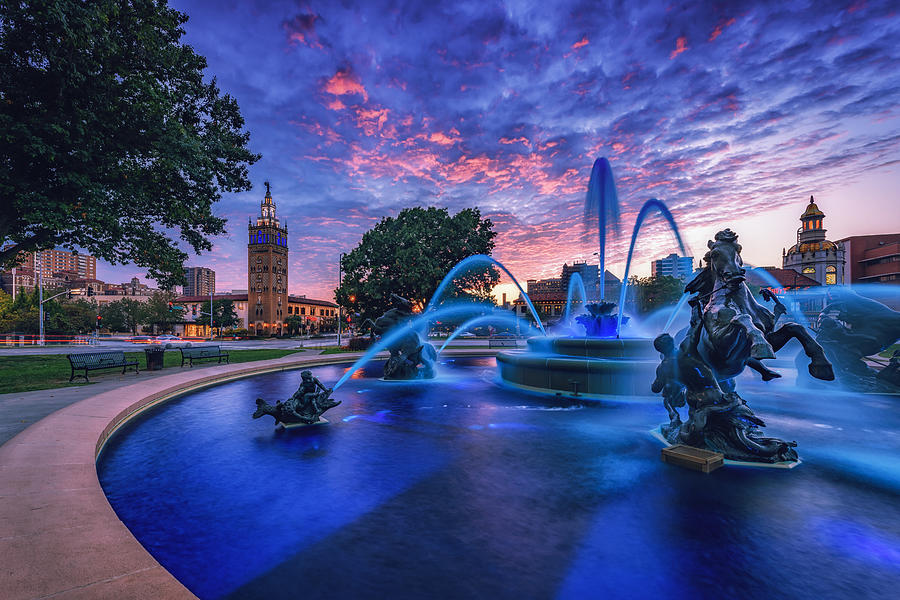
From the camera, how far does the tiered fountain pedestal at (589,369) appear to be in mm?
11241

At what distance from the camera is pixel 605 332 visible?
14.7 meters

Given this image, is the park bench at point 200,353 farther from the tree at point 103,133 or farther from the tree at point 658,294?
the tree at point 658,294

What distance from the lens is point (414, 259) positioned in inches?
1324

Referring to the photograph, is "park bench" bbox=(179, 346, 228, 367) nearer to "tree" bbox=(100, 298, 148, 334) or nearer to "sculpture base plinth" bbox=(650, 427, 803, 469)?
"sculpture base plinth" bbox=(650, 427, 803, 469)

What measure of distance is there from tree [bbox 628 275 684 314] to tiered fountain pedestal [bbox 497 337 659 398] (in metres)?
59.3

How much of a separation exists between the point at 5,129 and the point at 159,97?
4514 mm

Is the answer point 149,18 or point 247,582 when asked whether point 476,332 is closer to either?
point 149,18

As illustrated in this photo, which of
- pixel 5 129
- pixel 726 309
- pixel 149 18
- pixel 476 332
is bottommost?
pixel 476 332

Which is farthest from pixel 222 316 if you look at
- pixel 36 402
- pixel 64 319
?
pixel 36 402

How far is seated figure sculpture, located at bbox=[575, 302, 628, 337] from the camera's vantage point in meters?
14.6

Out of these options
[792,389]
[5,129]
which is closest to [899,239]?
[792,389]

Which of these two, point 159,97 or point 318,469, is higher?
point 159,97

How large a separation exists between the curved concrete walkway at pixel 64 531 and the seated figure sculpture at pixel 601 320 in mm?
14316

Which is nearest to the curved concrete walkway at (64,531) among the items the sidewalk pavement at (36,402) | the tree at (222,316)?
the sidewalk pavement at (36,402)
